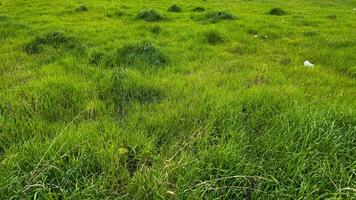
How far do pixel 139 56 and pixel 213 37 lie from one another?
10.8 ft

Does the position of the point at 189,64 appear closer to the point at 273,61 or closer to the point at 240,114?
the point at 273,61

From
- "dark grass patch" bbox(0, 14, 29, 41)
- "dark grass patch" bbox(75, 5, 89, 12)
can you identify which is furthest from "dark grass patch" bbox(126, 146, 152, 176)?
"dark grass patch" bbox(75, 5, 89, 12)

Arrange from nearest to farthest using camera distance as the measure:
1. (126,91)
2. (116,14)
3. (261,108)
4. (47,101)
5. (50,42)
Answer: (261,108), (47,101), (126,91), (50,42), (116,14)

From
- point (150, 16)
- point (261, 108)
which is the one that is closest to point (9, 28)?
point (150, 16)

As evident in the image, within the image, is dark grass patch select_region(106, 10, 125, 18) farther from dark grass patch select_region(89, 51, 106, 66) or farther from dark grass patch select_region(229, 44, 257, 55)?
dark grass patch select_region(89, 51, 106, 66)

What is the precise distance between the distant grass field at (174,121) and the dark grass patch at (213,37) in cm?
72

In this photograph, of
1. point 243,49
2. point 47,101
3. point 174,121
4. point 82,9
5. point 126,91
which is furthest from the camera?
point 82,9

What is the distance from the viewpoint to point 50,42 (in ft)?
27.7

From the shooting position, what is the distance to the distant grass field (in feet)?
10.1

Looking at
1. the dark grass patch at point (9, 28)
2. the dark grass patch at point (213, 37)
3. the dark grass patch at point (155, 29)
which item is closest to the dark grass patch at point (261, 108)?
the dark grass patch at point (213, 37)

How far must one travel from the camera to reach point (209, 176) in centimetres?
321

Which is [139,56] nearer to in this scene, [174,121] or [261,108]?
[174,121]

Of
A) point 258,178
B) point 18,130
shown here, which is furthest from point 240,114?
point 18,130

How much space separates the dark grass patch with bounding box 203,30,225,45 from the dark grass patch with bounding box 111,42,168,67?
7.86 feet
